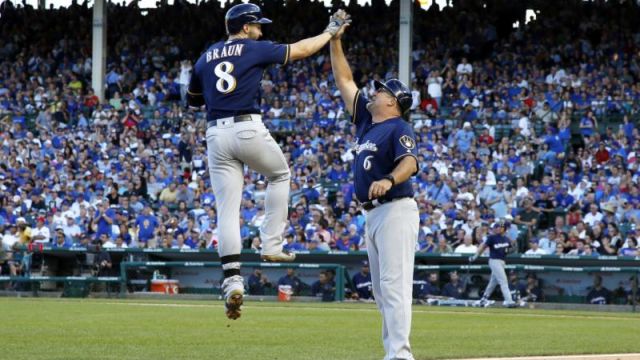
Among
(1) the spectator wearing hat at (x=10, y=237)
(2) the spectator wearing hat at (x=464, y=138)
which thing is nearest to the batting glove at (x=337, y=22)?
(2) the spectator wearing hat at (x=464, y=138)

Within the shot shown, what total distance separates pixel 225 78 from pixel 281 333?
539 centimetres

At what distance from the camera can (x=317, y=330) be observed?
14492mm

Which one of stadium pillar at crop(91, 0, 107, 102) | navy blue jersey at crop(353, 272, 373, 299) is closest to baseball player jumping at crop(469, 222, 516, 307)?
navy blue jersey at crop(353, 272, 373, 299)

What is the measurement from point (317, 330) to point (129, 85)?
22.4 metres

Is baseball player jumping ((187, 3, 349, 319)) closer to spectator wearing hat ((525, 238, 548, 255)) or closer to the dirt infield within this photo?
the dirt infield

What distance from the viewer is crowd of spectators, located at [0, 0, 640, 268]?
24906 millimetres

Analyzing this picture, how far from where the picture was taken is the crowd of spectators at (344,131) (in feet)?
81.7

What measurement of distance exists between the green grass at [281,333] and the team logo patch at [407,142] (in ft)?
8.58

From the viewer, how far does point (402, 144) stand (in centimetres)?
857

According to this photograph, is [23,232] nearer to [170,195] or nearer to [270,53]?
[170,195]

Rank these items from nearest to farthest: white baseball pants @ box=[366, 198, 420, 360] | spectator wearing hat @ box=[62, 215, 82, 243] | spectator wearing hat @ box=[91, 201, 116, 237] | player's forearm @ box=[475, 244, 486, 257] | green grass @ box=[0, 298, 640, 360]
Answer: white baseball pants @ box=[366, 198, 420, 360] → green grass @ box=[0, 298, 640, 360] → player's forearm @ box=[475, 244, 486, 257] → spectator wearing hat @ box=[91, 201, 116, 237] → spectator wearing hat @ box=[62, 215, 82, 243]

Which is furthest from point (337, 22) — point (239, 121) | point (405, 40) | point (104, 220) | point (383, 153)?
point (405, 40)

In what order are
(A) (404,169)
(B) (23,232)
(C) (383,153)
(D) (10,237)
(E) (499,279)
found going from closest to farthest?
(A) (404,169), (C) (383,153), (E) (499,279), (D) (10,237), (B) (23,232)

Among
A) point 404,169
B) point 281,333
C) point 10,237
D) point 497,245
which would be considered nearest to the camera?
point 404,169
